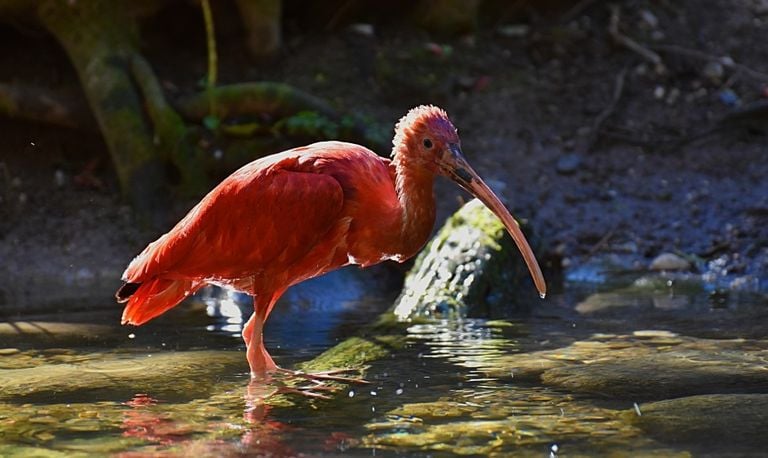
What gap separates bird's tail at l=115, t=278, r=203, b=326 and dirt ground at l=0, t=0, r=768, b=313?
Result: 2635 millimetres

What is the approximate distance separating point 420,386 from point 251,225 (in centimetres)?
134

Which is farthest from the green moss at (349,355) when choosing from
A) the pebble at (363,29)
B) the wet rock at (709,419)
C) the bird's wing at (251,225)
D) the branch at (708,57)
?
the branch at (708,57)

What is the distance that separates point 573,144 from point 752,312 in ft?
12.6

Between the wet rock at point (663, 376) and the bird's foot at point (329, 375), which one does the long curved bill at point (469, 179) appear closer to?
the wet rock at point (663, 376)

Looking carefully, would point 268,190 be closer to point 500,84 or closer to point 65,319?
point 65,319

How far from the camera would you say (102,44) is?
10719 millimetres

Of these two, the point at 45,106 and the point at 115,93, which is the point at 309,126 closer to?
the point at 115,93

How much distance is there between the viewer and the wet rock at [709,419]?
445 centimetres

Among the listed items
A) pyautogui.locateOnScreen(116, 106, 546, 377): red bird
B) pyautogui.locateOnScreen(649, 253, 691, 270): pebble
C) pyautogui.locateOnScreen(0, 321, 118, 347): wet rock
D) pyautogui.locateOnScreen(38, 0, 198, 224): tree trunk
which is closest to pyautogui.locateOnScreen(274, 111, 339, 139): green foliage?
pyautogui.locateOnScreen(38, 0, 198, 224): tree trunk

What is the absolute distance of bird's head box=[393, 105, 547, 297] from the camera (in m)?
5.99

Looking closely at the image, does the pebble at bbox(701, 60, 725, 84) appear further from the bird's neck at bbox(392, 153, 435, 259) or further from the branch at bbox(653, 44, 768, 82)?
the bird's neck at bbox(392, 153, 435, 259)

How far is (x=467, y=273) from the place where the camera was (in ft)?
27.6

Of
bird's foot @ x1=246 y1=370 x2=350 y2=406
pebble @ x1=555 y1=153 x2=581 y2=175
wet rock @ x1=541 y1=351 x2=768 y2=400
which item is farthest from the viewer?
pebble @ x1=555 y1=153 x2=581 y2=175

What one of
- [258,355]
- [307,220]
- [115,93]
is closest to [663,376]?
[307,220]
